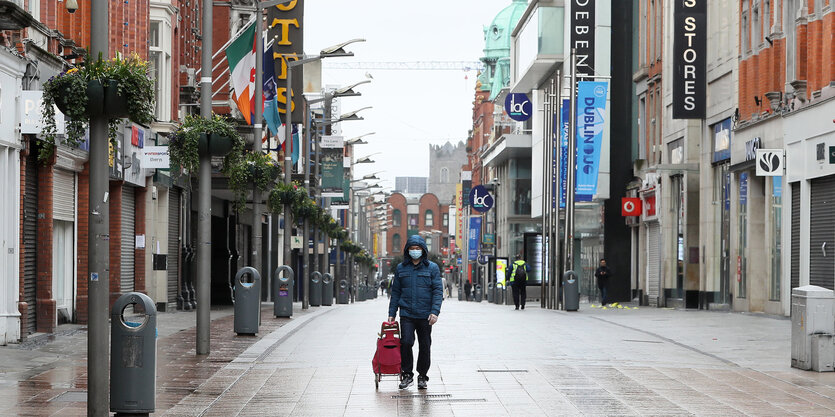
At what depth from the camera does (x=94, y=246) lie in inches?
416

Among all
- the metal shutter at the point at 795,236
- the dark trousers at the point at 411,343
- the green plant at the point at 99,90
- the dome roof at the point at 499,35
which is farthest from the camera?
the dome roof at the point at 499,35

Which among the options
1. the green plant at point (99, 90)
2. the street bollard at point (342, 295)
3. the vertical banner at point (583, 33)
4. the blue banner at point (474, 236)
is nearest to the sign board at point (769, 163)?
the green plant at point (99, 90)

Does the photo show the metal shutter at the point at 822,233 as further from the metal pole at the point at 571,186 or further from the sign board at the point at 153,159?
the sign board at the point at 153,159

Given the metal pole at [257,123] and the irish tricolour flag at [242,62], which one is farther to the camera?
the irish tricolour flag at [242,62]

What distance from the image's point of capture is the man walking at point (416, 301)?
14.3 m

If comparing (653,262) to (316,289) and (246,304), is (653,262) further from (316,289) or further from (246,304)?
(246,304)

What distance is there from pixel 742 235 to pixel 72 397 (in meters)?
26.3

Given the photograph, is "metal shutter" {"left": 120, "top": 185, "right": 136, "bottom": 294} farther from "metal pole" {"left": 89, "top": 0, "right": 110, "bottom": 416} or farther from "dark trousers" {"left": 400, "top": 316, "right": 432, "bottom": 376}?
"metal pole" {"left": 89, "top": 0, "right": 110, "bottom": 416}

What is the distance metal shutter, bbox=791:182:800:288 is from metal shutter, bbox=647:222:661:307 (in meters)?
13.4

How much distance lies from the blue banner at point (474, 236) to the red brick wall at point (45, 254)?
85.9 metres

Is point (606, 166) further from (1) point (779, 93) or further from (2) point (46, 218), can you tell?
(2) point (46, 218)

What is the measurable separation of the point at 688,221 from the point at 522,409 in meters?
29.9

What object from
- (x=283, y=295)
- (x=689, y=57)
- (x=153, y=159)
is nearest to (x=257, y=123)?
(x=153, y=159)

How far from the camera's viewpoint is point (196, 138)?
741 inches
